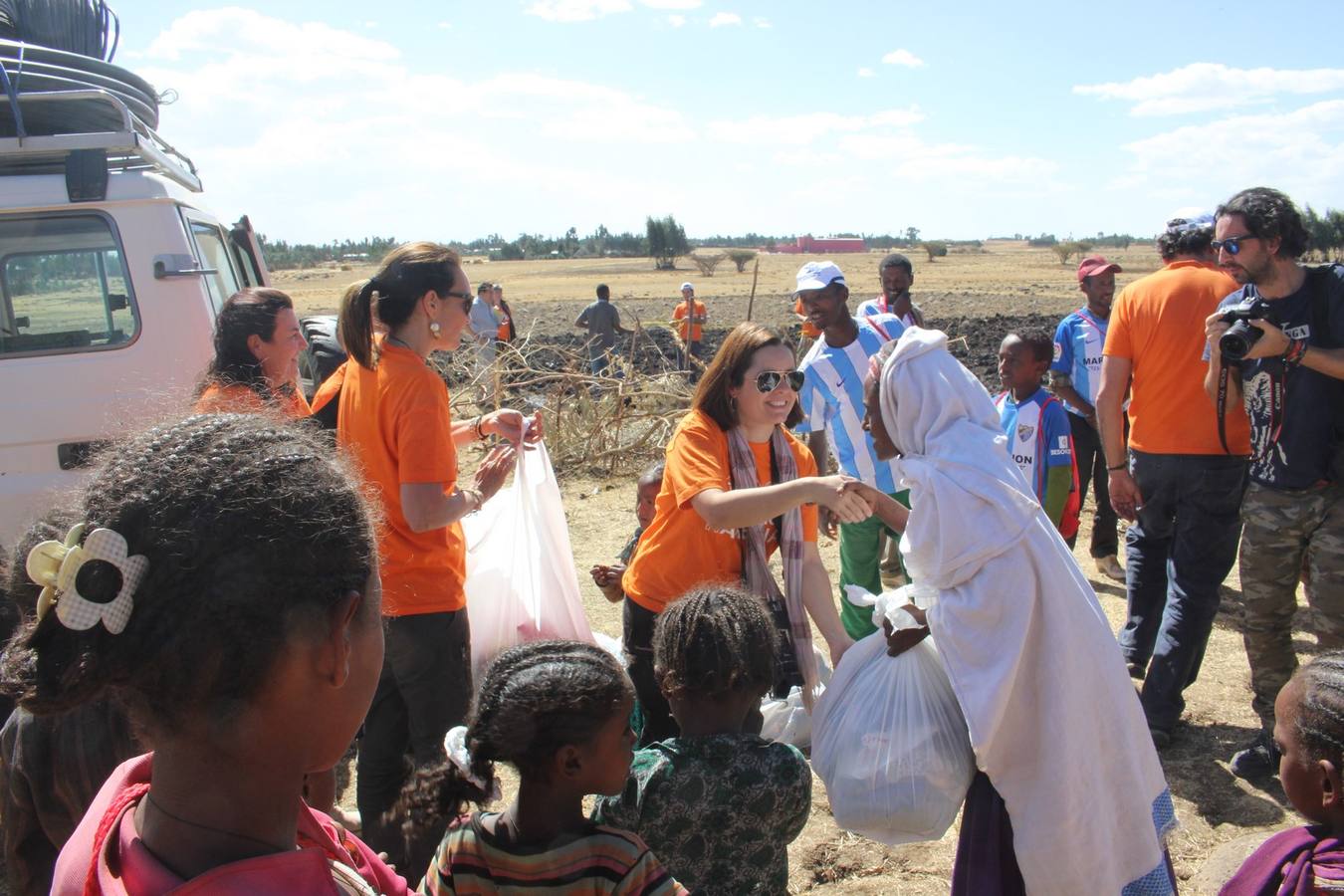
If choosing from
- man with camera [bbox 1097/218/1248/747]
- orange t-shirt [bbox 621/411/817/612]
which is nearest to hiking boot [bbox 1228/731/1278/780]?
man with camera [bbox 1097/218/1248/747]

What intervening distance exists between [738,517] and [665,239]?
230ft

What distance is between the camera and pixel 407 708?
2.88 metres

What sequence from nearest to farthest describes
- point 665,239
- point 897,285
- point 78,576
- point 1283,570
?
point 78,576 < point 1283,570 < point 897,285 < point 665,239

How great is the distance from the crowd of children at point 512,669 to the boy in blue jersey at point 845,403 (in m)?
1.27

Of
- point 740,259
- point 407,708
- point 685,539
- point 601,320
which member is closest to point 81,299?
point 407,708

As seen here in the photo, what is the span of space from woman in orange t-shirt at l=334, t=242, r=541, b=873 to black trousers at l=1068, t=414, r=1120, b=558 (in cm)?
445

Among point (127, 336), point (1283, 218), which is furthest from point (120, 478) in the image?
point (1283, 218)

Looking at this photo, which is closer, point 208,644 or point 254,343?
point 208,644

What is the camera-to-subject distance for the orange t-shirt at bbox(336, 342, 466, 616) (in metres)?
2.65

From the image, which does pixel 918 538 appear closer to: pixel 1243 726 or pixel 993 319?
pixel 1243 726

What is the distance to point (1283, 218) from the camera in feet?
11.2

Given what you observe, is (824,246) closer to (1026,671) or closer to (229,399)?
(229,399)

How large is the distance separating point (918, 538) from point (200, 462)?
1.77 m

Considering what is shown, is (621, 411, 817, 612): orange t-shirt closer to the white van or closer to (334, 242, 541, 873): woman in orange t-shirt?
(334, 242, 541, 873): woman in orange t-shirt
